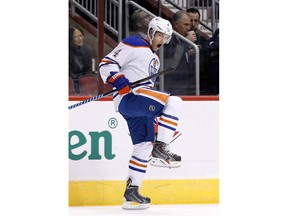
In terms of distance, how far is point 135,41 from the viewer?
18.0 feet

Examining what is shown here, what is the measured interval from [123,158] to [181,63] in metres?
0.60

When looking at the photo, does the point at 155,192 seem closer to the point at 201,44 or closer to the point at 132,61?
the point at 132,61

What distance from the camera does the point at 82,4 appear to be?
18.1ft

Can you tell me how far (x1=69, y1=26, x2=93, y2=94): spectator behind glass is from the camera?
5.50 metres

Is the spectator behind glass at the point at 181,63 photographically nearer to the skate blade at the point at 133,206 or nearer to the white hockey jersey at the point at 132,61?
the white hockey jersey at the point at 132,61

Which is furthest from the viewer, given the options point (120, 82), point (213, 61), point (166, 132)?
point (213, 61)

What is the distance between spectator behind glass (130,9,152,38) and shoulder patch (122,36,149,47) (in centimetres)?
4

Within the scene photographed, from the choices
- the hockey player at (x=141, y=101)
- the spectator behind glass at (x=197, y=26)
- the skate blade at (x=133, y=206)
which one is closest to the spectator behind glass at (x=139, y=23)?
the hockey player at (x=141, y=101)

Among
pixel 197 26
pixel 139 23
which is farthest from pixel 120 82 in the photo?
pixel 197 26

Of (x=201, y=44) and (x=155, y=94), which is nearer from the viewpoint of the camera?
(x=155, y=94)

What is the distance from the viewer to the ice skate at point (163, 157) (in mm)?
5535

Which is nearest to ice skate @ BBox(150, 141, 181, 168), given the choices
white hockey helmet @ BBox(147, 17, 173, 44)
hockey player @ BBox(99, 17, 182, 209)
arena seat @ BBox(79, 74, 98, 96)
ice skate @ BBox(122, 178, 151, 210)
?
hockey player @ BBox(99, 17, 182, 209)

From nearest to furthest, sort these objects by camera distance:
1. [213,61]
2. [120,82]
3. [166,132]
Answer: [120,82] → [166,132] → [213,61]

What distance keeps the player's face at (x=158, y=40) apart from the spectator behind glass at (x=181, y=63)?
4 cm
